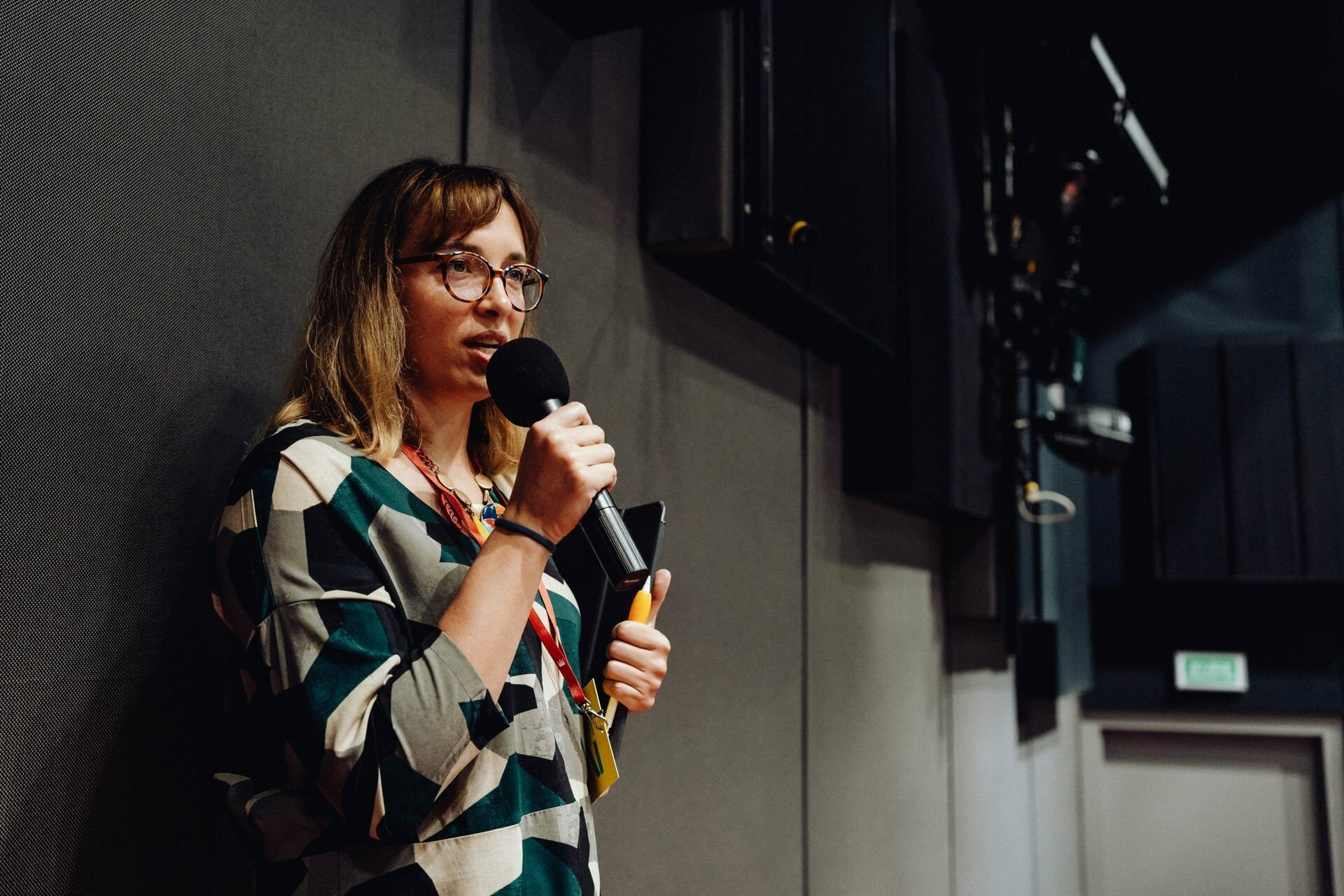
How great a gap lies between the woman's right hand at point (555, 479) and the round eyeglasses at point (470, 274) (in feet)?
0.70

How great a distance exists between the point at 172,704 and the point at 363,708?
30 centimetres

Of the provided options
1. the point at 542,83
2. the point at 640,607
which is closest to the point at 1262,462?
the point at 542,83

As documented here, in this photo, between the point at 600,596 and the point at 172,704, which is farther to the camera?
the point at 600,596

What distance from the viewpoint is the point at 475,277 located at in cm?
96

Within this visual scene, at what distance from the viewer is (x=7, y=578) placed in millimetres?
786

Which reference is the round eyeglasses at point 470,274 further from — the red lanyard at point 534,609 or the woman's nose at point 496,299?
the red lanyard at point 534,609

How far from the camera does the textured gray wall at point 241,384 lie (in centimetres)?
82

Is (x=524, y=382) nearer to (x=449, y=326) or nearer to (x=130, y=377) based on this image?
(x=449, y=326)

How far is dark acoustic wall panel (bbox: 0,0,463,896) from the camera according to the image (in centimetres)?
81

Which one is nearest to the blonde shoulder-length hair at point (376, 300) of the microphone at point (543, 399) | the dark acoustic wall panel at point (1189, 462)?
the microphone at point (543, 399)

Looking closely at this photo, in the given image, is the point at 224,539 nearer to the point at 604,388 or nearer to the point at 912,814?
the point at 604,388

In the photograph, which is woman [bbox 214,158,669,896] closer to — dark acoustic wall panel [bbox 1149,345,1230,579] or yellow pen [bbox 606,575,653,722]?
yellow pen [bbox 606,575,653,722]

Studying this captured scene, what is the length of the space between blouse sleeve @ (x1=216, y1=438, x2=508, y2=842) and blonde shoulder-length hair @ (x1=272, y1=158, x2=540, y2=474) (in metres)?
0.10

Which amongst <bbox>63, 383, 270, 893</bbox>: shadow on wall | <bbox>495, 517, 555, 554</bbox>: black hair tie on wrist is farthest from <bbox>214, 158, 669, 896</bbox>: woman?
<bbox>63, 383, 270, 893</bbox>: shadow on wall
